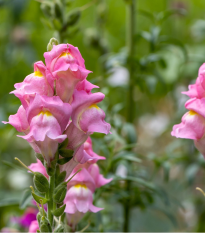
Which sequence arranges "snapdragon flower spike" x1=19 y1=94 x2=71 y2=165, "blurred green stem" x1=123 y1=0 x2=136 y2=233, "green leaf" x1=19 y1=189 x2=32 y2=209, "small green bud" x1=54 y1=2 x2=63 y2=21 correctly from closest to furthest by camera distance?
"snapdragon flower spike" x1=19 y1=94 x2=71 y2=165
"green leaf" x1=19 y1=189 x2=32 y2=209
"small green bud" x1=54 y1=2 x2=63 y2=21
"blurred green stem" x1=123 y1=0 x2=136 y2=233

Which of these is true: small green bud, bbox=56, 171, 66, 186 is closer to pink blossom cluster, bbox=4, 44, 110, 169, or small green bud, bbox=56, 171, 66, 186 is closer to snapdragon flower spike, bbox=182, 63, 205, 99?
pink blossom cluster, bbox=4, 44, 110, 169

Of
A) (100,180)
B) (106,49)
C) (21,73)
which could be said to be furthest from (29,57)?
(100,180)

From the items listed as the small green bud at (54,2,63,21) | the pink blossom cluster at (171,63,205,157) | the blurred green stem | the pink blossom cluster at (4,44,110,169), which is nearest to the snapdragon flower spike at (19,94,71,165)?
the pink blossom cluster at (4,44,110,169)

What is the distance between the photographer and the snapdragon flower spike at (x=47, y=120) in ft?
1.18

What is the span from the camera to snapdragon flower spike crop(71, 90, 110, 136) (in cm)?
38

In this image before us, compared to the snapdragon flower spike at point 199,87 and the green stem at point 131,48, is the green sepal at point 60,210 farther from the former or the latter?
the green stem at point 131,48

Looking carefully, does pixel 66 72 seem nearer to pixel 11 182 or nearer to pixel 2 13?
pixel 11 182

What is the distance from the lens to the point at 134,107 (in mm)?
850

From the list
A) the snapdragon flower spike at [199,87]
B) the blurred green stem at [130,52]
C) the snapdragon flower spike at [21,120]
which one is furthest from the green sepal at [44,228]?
the blurred green stem at [130,52]

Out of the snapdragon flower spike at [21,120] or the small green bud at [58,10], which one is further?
the small green bud at [58,10]

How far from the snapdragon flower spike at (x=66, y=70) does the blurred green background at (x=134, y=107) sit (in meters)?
0.19

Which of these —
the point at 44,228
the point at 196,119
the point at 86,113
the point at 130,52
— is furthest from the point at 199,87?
the point at 130,52

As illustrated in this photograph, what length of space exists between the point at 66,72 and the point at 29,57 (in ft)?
3.26

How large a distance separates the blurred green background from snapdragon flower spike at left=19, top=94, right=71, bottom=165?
170mm
